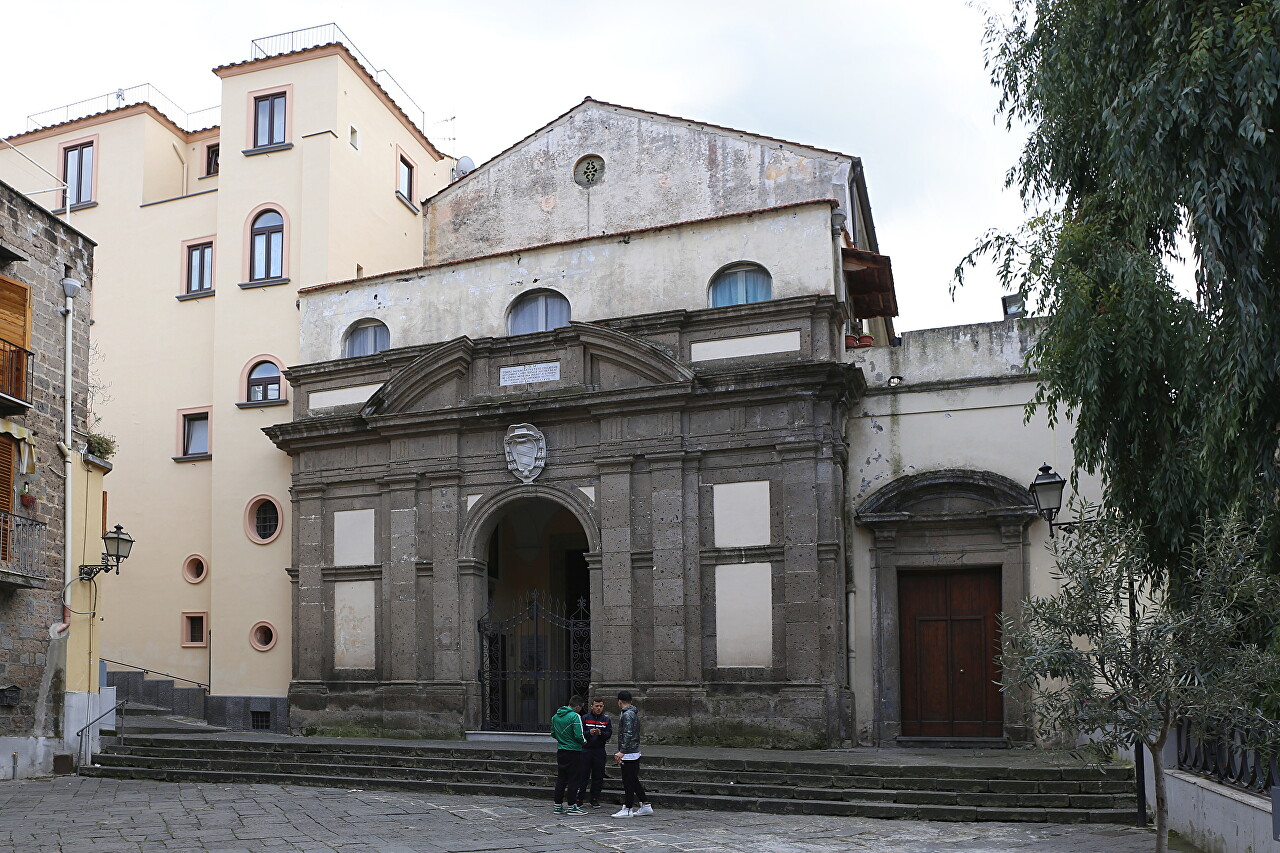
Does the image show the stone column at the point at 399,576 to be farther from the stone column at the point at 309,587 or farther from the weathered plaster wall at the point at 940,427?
the weathered plaster wall at the point at 940,427

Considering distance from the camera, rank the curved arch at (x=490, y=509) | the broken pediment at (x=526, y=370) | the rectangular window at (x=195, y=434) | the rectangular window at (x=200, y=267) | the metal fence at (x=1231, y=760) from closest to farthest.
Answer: the metal fence at (x=1231, y=760), the broken pediment at (x=526, y=370), the curved arch at (x=490, y=509), the rectangular window at (x=195, y=434), the rectangular window at (x=200, y=267)

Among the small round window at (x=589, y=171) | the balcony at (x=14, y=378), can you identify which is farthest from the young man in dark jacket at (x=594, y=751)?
the small round window at (x=589, y=171)

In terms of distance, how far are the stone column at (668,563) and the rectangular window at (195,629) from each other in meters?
9.48

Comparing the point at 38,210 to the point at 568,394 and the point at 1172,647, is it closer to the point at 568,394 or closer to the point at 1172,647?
the point at 568,394

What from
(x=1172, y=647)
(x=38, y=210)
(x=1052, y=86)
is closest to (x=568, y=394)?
(x=38, y=210)

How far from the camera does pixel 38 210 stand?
18688mm

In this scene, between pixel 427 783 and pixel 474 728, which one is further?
pixel 474 728

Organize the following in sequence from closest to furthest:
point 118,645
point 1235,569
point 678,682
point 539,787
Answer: point 1235,569
point 539,787
point 678,682
point 118,645

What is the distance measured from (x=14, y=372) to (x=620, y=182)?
432 inches

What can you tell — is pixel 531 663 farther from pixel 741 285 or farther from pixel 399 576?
pixel 741 285

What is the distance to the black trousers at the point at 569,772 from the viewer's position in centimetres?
1419

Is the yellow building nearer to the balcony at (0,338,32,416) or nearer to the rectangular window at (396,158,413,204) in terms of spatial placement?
the rectangular window at (396,158,413,204)

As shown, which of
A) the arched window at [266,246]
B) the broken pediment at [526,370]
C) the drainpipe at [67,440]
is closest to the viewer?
the drainpipe at [67,440]

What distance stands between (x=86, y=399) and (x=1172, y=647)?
16181 mm
